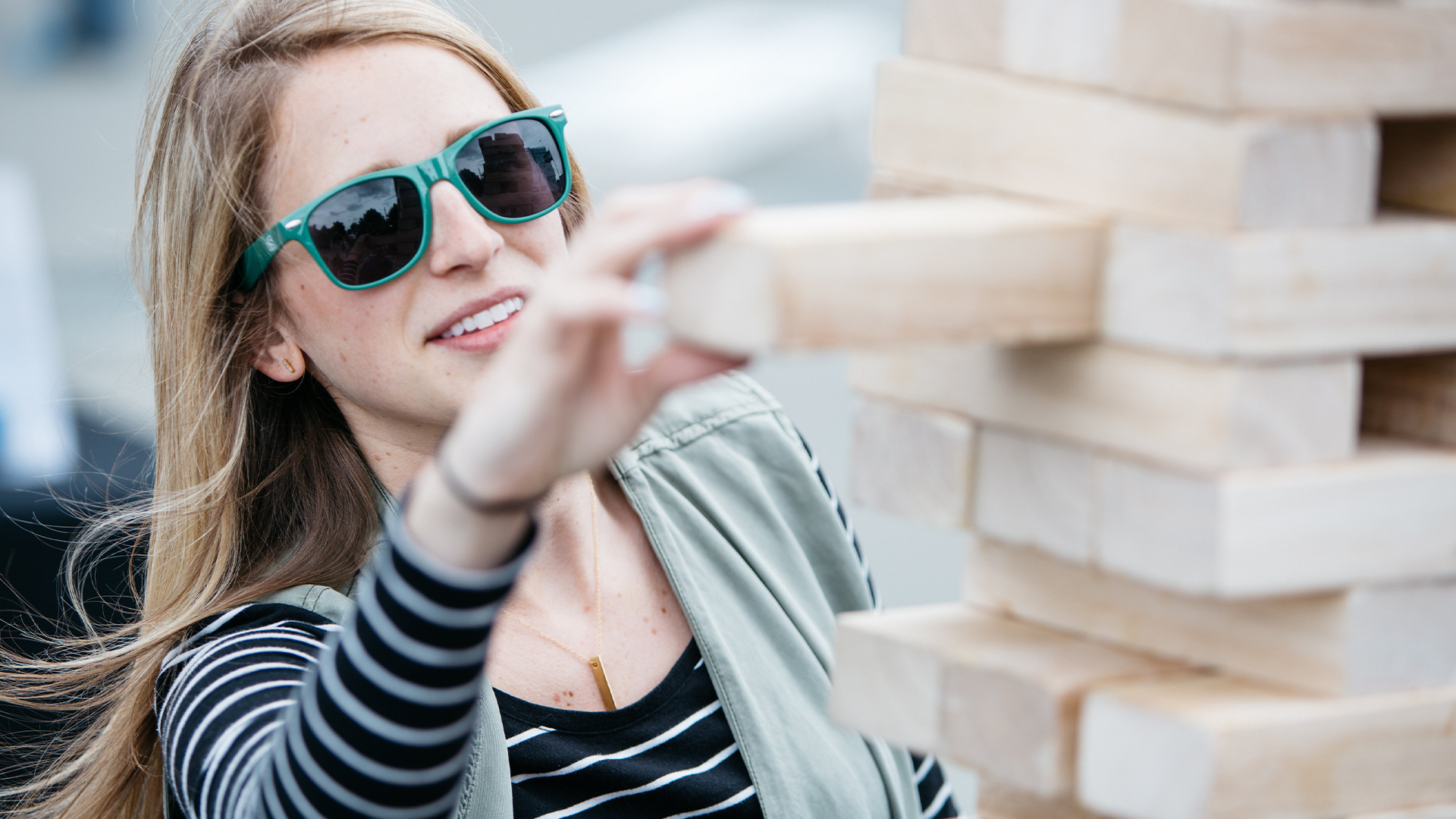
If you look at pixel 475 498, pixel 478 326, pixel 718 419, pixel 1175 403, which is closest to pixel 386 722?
pixel 475 498

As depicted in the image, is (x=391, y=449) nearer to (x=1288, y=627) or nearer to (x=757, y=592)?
(x=757, y=592)

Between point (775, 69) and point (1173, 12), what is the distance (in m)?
10.4

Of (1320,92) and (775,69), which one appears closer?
(1320,92)

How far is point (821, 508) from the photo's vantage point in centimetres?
187

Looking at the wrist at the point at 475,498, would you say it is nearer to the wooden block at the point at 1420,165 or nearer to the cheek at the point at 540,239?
the wooden block at the point at 1420,165

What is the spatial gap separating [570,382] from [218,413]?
0.94 metres

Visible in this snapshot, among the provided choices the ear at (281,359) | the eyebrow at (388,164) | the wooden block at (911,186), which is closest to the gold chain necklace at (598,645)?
the ear at (281,359)

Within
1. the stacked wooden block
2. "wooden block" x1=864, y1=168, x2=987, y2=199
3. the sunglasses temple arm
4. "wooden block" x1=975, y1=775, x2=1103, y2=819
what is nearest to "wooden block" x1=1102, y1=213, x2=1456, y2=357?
the stacked wooden block

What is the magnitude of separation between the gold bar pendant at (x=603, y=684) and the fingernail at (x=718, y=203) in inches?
34.6

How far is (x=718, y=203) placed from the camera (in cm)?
80

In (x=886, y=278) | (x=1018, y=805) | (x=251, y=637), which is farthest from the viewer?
(x=251, y=637)

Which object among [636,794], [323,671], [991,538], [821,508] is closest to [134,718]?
[636,794]

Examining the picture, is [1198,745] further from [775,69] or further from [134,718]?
[775,69]

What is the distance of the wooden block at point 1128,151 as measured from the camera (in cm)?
81
